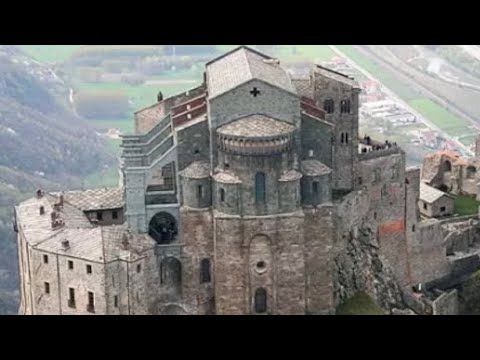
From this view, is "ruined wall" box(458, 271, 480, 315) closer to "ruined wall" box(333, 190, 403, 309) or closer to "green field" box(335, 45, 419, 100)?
"ruined wall" box(333, 190, 403, 309)

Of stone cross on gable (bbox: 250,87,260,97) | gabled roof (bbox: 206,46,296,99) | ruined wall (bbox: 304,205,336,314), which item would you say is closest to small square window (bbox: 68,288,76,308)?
gabled roof (bbox: 206,46,296,99)

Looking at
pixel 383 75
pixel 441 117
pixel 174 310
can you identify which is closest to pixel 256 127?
pixel 174 310

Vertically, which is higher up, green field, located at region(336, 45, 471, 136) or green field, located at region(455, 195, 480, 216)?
green field, located at region(455, 195, 480, 216)

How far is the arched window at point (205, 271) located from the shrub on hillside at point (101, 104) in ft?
255

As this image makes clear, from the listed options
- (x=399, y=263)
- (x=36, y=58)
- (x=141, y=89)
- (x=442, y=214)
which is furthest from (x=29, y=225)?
(x=36, y=58)

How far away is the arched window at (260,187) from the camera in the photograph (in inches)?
1880

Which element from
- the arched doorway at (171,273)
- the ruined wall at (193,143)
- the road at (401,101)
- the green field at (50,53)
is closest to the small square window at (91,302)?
the arched doorway at (171,273)

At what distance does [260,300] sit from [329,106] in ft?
35.5

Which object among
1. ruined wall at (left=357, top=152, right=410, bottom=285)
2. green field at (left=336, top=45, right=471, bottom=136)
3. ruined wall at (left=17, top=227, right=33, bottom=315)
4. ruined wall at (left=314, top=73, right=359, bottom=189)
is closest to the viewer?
ruined wall at (left=17, top=227, right=33, bottom=315)

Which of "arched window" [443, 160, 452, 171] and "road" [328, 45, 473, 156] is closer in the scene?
"arched window" [443, 160, 452, 171]

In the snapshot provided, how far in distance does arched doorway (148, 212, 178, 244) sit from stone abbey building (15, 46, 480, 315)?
0.08 meters

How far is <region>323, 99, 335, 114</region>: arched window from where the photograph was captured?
53.7m

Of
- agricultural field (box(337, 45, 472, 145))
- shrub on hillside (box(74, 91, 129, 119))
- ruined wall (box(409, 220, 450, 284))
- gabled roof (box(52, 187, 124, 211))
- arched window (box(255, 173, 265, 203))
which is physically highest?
arched window (box(255, 173, 265, 203))

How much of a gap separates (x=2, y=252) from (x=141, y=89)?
40.9 metres
